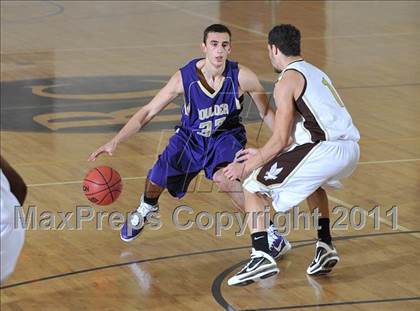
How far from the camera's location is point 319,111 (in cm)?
703

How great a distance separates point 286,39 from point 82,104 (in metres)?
6.18

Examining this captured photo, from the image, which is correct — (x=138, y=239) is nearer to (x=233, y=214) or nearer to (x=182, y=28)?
(x=233, y=214)

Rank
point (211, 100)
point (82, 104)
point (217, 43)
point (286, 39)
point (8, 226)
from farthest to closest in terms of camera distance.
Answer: point (82, 104), point (211, 100), point (217, 43), point (286, 39), point (8, 226)

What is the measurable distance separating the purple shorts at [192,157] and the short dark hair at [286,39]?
0.98 m

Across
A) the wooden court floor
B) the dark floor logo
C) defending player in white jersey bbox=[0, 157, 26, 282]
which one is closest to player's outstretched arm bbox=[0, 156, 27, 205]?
defending player in white jersey bbox=[0, 157, 26, 282]

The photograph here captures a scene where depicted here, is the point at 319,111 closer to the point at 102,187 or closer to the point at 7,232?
the point at 102,187

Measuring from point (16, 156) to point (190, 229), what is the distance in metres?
2.91

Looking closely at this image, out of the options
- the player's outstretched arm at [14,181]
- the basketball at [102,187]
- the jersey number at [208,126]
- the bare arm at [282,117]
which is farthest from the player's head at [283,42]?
the player's outstretched arm at [14,181]

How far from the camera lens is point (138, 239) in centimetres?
822

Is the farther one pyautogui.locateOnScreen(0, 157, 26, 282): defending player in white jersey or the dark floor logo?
the dark floor logo

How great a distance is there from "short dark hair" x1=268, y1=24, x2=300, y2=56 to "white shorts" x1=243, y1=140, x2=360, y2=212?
1.97 feet

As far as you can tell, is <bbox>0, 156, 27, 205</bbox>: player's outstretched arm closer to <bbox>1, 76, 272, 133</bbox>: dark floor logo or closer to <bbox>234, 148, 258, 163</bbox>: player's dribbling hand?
<bbox>234, 148, 258, 163</bbox>: player's dribbling hand

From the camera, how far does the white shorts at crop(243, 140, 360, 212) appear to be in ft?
23.0

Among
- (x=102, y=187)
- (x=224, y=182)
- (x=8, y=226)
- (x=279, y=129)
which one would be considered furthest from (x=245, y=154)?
(x=8, y=226)
